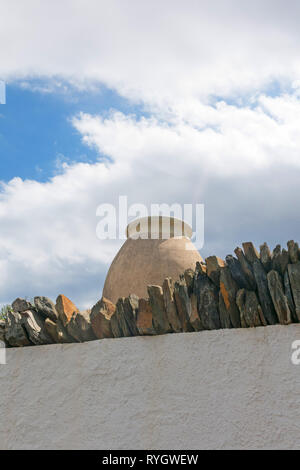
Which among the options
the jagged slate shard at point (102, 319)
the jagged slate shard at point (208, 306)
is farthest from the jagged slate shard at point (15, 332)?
the jagged slate shard at point (208, 306)

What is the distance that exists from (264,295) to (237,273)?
285mm

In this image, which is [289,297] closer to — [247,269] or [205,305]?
[247,269]

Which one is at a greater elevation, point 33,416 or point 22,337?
point 22,337

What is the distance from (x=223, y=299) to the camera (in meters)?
3.51

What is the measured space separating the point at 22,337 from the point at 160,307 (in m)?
1.45

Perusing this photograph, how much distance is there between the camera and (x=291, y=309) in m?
3.27

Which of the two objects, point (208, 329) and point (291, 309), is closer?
point (291, 309)

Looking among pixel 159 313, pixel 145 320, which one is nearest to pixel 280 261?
pixel 159 313

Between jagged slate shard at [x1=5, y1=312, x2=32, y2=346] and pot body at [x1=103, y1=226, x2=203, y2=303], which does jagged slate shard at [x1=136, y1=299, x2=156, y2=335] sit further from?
pot body at [x1=103, y1=226, x2=203, y2=303]

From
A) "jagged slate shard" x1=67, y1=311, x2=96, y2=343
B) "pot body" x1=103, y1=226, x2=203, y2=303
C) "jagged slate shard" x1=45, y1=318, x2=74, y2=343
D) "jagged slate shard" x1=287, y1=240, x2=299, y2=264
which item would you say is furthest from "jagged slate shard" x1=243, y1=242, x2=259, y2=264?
"pot body" x1=103, y1=226, x2=203, y2=303
